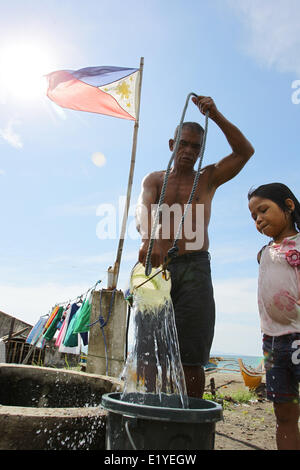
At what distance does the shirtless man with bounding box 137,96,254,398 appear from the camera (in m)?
2.29

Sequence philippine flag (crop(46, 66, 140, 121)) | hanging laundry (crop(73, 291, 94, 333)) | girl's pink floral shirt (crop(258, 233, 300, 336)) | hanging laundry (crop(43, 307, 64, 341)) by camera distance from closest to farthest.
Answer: girl's pink floral shirt (crop(258, 233, 300, 336)), philippine flag (crop(46, 66, 140, 121)), hanging laundry (crop(73, 291, 94, 333)), hanging laundry (crop(43, 307, 64, 341))

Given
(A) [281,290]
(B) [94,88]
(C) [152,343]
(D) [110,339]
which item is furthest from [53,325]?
(A) [281,290]

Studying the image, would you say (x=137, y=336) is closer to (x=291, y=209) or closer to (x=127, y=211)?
(x=291, y=209)

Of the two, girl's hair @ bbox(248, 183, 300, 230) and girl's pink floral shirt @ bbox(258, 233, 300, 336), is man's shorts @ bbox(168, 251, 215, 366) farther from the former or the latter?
girl's hair @ bbox(248, 183, 300, 230)

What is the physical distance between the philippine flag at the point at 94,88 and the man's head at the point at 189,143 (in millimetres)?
3860

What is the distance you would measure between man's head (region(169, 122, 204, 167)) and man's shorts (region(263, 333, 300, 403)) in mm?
1564

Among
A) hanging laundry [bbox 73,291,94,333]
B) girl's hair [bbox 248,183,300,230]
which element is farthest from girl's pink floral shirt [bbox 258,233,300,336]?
hanging laundry [bbox 73,291,94,333]

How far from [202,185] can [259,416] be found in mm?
3586

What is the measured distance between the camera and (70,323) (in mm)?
8547

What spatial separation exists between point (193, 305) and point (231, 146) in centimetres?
124

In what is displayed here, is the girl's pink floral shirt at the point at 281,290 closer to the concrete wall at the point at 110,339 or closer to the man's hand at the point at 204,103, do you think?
the man's hand at the point at 204,103

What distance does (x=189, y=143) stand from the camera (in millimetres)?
2807

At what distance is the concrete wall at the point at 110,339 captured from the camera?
4.44 metres

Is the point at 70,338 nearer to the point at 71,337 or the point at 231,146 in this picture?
the point at 71,337
